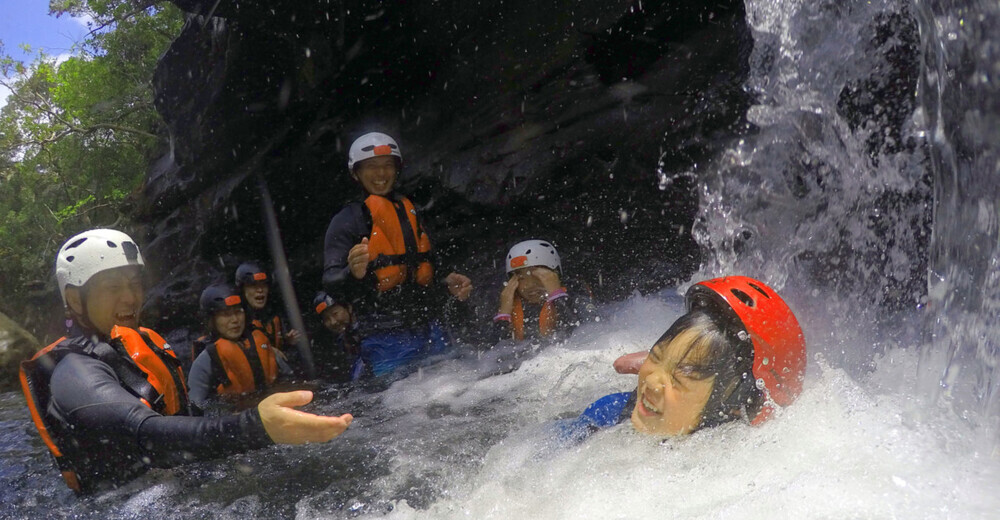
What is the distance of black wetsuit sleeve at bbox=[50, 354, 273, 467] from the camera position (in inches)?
92.6

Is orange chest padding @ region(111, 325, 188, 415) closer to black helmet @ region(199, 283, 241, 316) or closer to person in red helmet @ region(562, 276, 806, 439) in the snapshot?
person in red helmet @ region(562, 276, 806, 439)

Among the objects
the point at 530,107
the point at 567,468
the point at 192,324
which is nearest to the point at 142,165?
the point at 192,324

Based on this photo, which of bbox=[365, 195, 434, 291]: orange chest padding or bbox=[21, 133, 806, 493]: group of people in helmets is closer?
bbox=[21, 133, 806, 493]: group of people in helmets

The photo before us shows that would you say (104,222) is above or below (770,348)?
above

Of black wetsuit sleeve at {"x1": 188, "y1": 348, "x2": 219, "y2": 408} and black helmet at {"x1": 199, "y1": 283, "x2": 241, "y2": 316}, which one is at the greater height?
black helmet at {"x1": 199, "y1": 283, "x2": 241, "y2": 316}

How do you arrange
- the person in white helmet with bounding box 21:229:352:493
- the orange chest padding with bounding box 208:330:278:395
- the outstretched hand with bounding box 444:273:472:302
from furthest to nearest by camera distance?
the orange chest padding with bounding box 208:330:278:395 → the outstretched hand with bounding box 444:273:472:302 → the person in white helmet with bounding box 21:229:352:493

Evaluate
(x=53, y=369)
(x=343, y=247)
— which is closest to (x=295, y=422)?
(x=53, y=369)

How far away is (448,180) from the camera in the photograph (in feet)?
24.4

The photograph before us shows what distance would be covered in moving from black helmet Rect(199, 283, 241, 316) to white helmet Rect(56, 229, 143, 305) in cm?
313

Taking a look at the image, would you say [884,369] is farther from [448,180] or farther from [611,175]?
[448,180]

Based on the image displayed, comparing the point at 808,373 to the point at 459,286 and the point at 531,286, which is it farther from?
the point at 531,286

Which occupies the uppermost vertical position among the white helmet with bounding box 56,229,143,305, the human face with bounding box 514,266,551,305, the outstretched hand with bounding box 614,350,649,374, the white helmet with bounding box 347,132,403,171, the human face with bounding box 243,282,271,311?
the white helmet with bounding box 347,132,403,171

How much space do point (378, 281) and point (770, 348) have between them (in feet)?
10.9

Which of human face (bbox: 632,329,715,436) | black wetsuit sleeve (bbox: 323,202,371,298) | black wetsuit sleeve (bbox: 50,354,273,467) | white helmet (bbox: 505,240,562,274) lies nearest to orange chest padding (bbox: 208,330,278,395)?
black wetsuit sleeve (bbox: 323,202,371,298)
